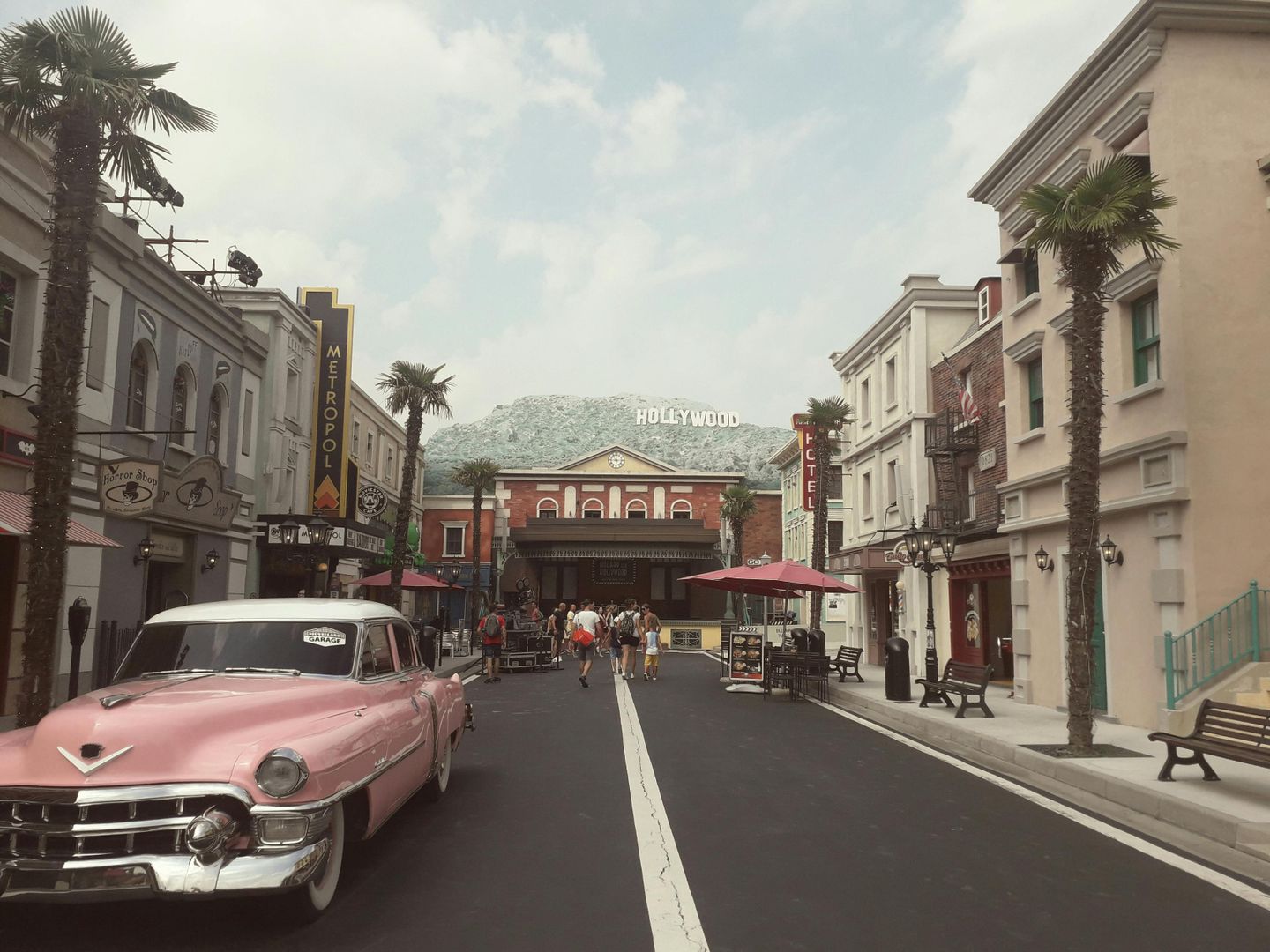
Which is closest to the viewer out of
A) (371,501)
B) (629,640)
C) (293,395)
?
(629,640)

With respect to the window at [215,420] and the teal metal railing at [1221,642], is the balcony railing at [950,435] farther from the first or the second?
the window at [215,420]

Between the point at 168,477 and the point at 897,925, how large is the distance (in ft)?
58.1

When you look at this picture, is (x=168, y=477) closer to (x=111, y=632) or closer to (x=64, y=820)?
(x=111, y=632)

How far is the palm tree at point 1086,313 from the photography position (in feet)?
37.2

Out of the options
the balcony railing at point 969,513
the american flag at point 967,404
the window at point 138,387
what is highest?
the american flag at point 967,404

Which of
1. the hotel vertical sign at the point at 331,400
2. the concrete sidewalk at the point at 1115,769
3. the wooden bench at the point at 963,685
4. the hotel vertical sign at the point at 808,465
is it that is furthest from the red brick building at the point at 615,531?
the concrete sidewalk at the point at 1115,769

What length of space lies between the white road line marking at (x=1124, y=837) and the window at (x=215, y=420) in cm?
1713

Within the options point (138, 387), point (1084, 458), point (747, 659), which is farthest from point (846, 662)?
point (138, 387)

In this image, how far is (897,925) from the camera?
506 centimetres

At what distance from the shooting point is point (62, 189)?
10.3 m

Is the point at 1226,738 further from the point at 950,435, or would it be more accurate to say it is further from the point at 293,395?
the point at 293,395

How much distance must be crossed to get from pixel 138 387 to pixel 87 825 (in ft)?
53.5

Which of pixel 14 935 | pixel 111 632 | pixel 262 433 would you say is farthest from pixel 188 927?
pixel 262 433

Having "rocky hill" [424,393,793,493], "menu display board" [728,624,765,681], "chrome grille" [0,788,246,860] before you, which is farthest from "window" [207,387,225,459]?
"rocky hill" [424,393,793,493]
